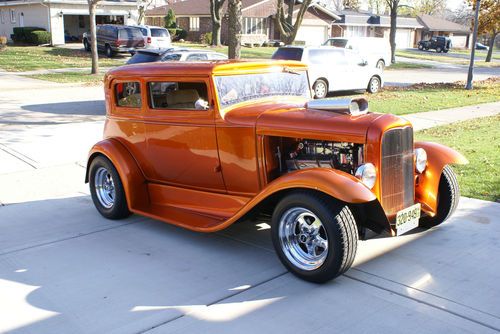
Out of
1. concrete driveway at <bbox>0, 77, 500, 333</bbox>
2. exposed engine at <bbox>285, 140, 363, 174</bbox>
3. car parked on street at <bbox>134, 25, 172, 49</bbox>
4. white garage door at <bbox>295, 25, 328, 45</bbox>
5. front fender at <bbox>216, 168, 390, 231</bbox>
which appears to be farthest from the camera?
white garage door at <bbox>295, 25, 328, 45</bbox>

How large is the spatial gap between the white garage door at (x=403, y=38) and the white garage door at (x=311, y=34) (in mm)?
14499

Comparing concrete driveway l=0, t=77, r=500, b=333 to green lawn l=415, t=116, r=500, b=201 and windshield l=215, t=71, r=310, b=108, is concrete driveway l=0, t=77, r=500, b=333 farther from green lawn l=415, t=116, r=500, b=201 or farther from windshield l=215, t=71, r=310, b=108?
windshield l=215, t=71, r=310, b=108

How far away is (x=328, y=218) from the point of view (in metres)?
3.87

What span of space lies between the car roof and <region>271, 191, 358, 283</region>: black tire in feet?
4.83

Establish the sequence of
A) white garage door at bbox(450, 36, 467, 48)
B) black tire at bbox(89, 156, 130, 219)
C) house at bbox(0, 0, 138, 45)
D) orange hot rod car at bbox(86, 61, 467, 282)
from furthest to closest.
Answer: white garage door at bbox(450, 36, 467, 48) → house at bbox(0, 0, 138, 45) → black tire at bbox(89, 156, 130, 219) → orange hot rod car at bbox(86, 61, 467, 282)

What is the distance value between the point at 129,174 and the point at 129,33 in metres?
26.0

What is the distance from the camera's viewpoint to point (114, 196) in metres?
5.56

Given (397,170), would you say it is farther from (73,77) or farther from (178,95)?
(73,77)

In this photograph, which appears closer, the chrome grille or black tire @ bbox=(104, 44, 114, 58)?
the chrome grille

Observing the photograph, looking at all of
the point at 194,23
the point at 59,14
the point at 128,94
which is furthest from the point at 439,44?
the point at 128,94

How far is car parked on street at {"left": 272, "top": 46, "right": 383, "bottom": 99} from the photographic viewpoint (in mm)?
16219

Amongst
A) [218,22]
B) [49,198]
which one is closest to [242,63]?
[49,198]

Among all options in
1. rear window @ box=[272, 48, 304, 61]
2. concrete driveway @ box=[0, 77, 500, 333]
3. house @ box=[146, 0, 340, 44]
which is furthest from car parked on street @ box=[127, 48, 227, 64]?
house @ box=[146, 0, 340, 44]

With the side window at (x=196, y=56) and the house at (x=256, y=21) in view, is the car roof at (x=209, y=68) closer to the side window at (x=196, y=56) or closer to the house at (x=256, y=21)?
the side window at (x=196, y=56)
